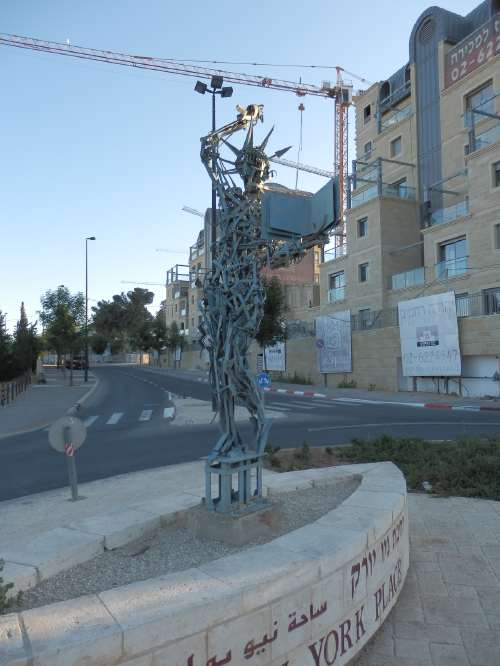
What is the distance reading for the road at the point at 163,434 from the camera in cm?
1009

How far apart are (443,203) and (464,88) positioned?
20.9 ft

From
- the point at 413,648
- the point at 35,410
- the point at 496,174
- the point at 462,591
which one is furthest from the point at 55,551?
the point at 496,174

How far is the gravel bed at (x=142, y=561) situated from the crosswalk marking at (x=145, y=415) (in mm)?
14726

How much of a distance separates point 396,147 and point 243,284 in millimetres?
37732

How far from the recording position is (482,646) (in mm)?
3426

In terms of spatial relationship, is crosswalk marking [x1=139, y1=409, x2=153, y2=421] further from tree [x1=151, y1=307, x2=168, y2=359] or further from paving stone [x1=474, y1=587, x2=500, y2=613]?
tree [x1=151, y1=307, x2=168, y2=359]

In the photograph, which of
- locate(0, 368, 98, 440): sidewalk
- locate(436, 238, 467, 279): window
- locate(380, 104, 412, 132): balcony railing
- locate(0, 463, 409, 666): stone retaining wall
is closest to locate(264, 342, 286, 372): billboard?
locate(436, 238, 467, 279): window

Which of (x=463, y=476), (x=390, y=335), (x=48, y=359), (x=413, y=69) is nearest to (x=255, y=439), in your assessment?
(x=463, y=476)

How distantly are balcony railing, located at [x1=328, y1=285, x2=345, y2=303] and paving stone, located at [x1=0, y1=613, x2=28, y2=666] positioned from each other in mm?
34265

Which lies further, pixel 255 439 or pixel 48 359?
pixel 48 359

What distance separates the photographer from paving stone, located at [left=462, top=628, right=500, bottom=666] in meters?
3.27

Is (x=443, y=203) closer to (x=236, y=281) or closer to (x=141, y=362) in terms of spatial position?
(x=236, y=281)

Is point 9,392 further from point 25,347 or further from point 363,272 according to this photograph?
point 363,272

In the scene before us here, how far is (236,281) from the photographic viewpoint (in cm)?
455
